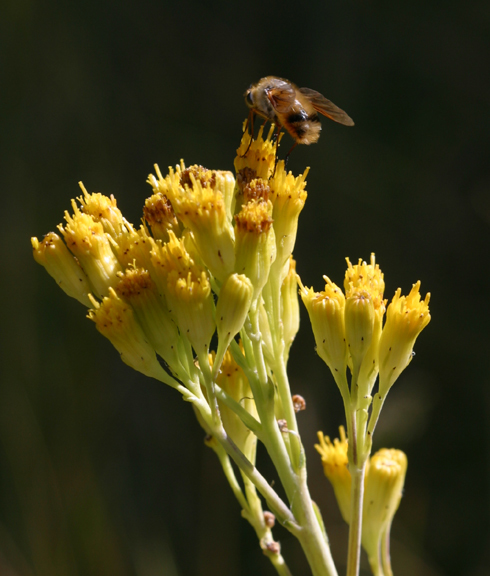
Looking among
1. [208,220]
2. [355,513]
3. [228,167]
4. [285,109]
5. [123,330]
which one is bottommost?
[355,513]

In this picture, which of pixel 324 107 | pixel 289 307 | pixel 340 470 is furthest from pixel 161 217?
pixel 340 470

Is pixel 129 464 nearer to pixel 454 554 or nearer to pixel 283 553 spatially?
pixel 283 553

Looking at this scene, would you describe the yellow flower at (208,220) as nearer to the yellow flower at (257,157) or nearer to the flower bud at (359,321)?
the yellow flower at (257,157)

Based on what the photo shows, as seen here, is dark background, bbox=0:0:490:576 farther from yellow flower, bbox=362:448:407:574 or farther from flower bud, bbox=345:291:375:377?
flower bud, bbox=345:291:375:377

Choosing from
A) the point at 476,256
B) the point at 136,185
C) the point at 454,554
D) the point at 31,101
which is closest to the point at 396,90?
the point at 476,256

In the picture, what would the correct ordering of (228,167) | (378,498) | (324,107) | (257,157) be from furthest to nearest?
1. (228,167)
2. (324,107)
3. (378,498)
4. (257,157)

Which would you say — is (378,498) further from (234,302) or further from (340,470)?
(234,302)
